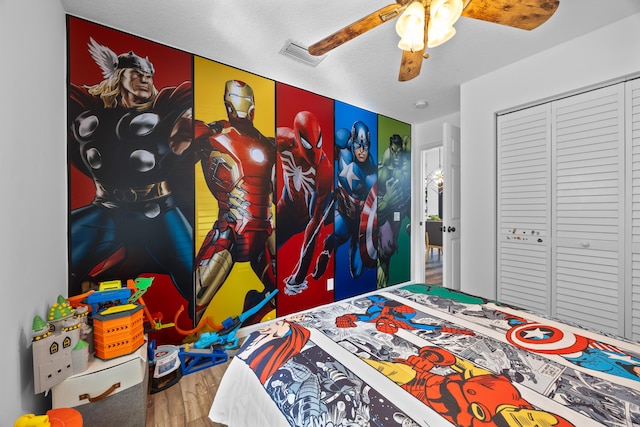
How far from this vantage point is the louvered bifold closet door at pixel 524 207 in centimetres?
229

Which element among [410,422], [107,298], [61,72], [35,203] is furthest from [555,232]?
[61,72]

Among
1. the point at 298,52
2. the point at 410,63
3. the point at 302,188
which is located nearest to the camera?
the point at 410,63

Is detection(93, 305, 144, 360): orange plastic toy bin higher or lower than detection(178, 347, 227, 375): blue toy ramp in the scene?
higher

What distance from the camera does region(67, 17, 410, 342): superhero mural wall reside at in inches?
71.4

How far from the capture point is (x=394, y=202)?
3787mm

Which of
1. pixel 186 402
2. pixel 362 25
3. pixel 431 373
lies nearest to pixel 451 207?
pixel 362 25

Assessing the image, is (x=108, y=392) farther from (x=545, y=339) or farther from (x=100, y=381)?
(x=545, y=339)

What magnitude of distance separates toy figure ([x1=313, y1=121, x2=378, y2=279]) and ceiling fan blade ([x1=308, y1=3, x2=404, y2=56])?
176 cm

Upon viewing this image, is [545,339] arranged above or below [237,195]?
below

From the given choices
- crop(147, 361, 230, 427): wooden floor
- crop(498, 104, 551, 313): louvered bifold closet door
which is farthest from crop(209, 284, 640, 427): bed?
crop(498, 104, 551, 313): louvered bifold closet door

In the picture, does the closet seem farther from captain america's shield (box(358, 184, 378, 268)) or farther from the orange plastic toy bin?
the orange plastic toy bin

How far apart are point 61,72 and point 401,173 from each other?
364 centimetres

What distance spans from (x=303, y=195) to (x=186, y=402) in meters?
1.98

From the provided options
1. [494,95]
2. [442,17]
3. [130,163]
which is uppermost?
[494,95]
